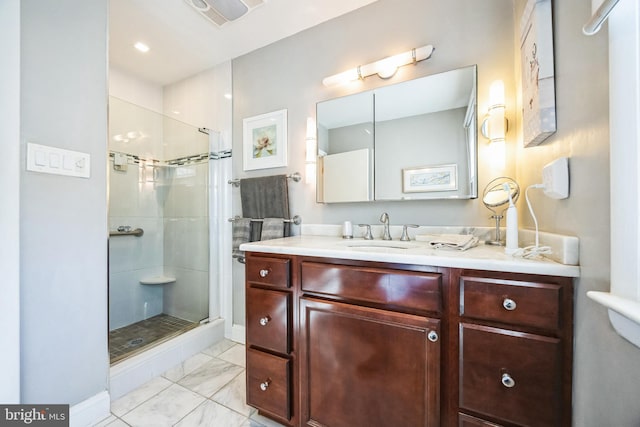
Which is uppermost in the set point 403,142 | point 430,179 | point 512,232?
point 403,142

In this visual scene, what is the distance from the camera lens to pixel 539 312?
71cm

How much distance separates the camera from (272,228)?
178cm

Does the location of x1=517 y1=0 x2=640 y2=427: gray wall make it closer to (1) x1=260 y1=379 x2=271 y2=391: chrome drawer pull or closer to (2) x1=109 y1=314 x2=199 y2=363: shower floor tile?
(1) x1=260 y1=379 x2=271 y2=391: chrome drawer pull

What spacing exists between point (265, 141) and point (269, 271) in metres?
1.17

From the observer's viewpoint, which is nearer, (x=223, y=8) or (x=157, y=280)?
(x=223, y=8)

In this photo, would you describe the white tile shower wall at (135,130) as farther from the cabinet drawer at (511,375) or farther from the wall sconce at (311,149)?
the cabinet drawer at (511,375)

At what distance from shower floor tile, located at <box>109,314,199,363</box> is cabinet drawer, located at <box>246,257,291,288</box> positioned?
1.08 m

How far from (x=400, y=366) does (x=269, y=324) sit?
60 cm

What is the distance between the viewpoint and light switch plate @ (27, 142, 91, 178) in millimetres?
1049

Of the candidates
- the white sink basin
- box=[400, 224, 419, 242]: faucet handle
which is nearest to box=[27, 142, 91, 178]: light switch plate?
the white sink basin

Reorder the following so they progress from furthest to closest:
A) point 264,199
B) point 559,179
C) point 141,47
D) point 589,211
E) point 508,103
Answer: point 141,47
point 264,199
point 508,103
point 559,179
point 589,211

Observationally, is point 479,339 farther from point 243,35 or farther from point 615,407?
point 243,35

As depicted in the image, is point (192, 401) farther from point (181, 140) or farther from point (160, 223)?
point (181, 140)
